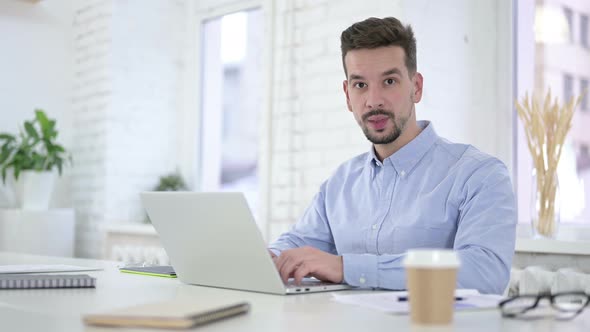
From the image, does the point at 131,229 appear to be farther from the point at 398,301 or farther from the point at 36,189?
the point at 398,301

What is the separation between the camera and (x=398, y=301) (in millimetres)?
1308

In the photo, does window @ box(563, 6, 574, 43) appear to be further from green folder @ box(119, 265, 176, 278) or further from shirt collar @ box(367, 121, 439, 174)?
green folder @ box(119, 265, 176, 278)

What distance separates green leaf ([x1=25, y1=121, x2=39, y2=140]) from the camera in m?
4.12

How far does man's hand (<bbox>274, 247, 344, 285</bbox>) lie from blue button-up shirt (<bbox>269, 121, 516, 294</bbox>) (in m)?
0.02

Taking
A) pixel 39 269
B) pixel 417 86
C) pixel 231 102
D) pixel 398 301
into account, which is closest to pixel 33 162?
pixel 231 102

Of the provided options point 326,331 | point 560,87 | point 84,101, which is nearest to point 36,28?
point 84,101

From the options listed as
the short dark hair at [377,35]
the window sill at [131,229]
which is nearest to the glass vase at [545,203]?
the short dark hair at [377,35]

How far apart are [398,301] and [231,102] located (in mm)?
3160

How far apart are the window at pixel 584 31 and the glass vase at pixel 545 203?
60 cm

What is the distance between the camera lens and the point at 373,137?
2076 millimetres

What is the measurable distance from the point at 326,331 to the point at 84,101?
12.3ft

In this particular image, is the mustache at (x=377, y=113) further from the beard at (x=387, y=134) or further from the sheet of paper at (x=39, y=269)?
the sheet of paper at (x=39, y=269)

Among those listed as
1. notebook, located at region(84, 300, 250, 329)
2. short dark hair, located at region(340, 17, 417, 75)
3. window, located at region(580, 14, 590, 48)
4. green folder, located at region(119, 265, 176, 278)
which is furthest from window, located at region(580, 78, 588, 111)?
notebook, located at region(84, 300, 250, 329)

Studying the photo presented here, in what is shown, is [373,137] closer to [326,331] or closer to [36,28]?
[326,331]
